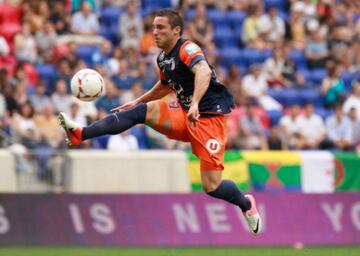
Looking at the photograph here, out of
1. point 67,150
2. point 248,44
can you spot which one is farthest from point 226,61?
point 67,150

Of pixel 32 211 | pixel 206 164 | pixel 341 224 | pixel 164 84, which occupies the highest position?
pixel 164 84

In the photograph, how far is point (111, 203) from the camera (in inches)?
612

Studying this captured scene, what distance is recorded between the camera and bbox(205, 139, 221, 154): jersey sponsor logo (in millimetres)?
10953

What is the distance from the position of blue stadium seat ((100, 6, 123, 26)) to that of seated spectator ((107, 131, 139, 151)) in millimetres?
4360

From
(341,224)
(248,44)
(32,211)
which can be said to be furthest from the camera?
(248,44)

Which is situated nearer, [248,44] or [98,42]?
[98,42]

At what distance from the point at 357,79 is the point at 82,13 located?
231 inches

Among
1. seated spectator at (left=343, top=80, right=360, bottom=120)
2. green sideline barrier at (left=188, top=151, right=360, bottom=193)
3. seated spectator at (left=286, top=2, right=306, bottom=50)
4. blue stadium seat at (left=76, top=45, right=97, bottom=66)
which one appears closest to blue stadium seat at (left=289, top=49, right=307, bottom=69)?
seated spectator at (left=286, top=2, right=306, bottom=50)

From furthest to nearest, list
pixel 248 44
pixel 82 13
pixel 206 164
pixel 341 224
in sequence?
pixel 248 44
pixel 82 13
pixel 341 224
pixel 206 164

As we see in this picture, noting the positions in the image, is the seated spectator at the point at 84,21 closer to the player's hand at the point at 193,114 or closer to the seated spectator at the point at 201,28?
the seated spectator at the point at 201,28

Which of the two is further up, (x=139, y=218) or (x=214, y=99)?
(x=214, y=99)

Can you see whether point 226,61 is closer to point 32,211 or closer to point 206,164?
point 32,211

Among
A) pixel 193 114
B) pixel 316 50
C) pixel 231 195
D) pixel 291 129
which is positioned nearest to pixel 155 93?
pixel 231 195

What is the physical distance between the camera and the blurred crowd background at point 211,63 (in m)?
17.5
